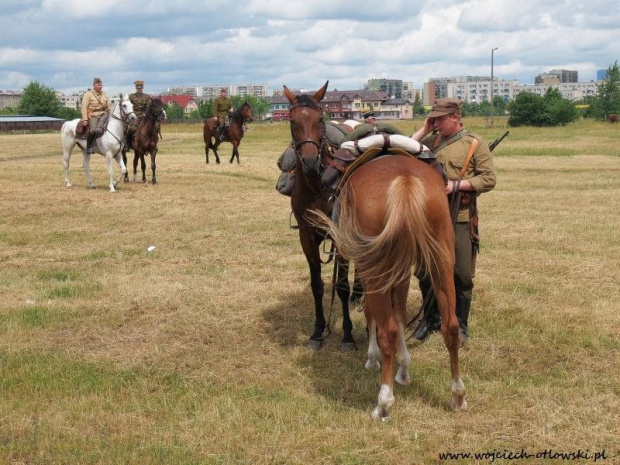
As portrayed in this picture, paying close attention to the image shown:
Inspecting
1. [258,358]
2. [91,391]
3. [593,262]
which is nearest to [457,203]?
[258,358]

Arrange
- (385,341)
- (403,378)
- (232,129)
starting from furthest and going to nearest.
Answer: (232,129) < (403,378) < (385,341)

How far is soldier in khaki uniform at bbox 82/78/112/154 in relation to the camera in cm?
1933

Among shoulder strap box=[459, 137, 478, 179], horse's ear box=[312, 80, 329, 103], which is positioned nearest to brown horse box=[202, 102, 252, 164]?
horse's ear box=[312, 80, 329, 103]

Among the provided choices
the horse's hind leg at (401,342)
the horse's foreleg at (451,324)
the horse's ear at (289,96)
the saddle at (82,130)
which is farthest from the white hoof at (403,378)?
the saddle at (82,130)

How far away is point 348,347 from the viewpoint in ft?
23.5

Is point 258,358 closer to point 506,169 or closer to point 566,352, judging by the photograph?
point 566,352

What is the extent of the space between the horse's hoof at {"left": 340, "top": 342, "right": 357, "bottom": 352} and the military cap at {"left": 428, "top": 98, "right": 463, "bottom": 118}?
2388 millimetres

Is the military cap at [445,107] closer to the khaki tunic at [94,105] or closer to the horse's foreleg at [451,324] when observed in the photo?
the horse's foreleg at [451,324]

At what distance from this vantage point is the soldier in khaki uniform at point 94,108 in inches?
761

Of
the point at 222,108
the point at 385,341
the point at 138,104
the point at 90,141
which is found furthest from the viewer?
the point at 222,108

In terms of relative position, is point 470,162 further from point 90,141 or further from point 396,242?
point 90,141

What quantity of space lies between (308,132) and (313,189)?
64cm

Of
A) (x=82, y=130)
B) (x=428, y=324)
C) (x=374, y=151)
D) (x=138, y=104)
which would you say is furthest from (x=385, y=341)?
(x=138, y=104)

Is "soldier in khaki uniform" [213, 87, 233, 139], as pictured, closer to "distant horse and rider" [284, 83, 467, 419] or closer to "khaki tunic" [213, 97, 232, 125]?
"khaki tunic" [213, 97, 232, 125]
